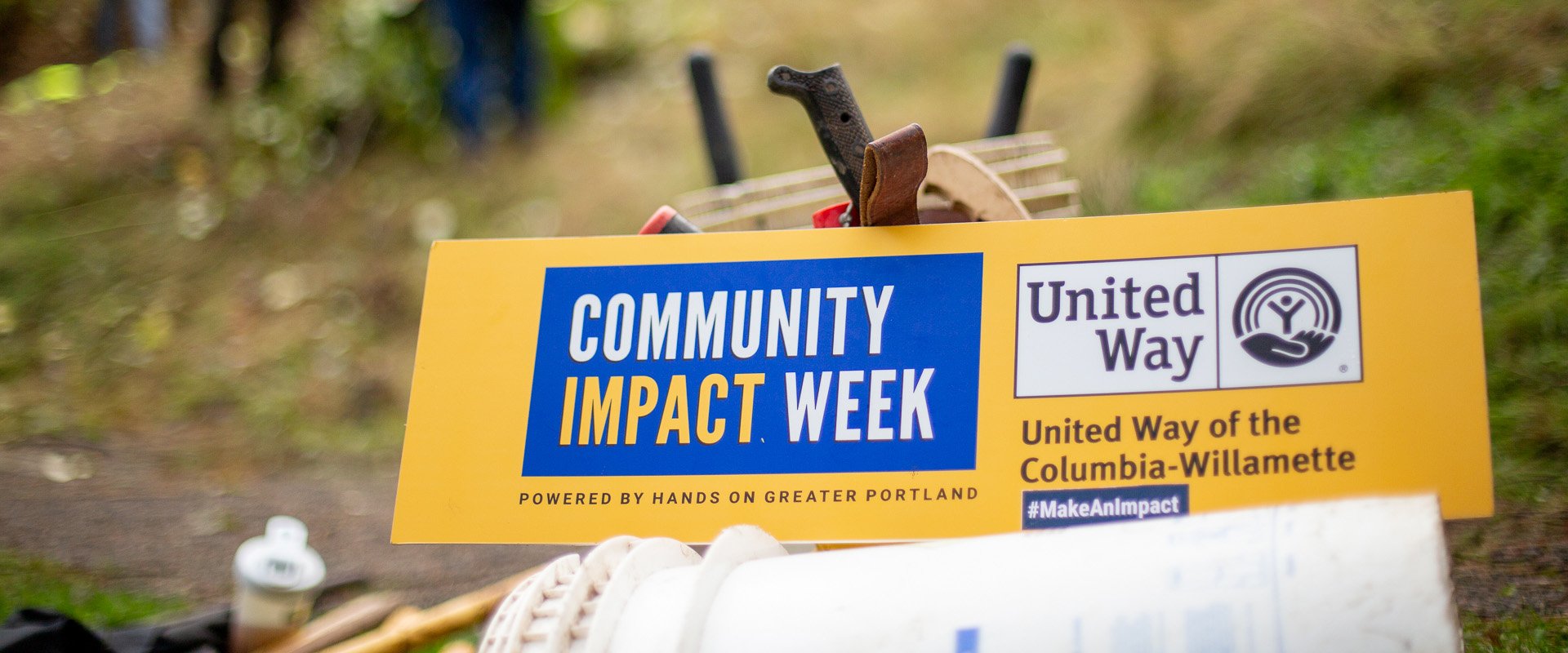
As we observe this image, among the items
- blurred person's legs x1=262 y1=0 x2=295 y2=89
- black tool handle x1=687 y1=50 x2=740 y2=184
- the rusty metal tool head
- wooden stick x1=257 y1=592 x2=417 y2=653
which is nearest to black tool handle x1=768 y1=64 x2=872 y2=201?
the rusty metal tool head

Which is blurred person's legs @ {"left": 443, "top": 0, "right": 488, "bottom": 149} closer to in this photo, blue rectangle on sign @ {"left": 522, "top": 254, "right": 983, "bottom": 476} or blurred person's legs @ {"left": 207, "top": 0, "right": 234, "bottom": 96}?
blurred person's legs @ {"left": 207, "top": 0, "right": 234, "bottom": 96}

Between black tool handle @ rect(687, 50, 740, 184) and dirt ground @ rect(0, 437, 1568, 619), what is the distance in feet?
2.50

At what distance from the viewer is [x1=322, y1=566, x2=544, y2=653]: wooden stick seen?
6.19 ft

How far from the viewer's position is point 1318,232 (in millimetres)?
1102

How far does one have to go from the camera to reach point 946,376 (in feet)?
3.76

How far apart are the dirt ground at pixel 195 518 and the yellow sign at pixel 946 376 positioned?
90 cm

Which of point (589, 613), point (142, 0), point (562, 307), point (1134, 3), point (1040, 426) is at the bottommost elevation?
point (589, 613)

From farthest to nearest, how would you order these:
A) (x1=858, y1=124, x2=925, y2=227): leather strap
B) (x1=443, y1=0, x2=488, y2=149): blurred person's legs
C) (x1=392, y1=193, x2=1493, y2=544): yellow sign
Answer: (x1=443, y1=0, x2=488, y2=149): blurred person's legs
(x1=858, y1=124, x2=925, y2=227): leather strap
(x1=392, y1=193, x2=1493, y2=544): yellow sign

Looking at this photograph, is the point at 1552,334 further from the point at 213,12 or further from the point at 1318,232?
the point at 213,12

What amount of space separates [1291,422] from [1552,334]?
4.52 ft

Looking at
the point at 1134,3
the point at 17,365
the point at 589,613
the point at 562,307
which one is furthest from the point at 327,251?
the point at 589,613

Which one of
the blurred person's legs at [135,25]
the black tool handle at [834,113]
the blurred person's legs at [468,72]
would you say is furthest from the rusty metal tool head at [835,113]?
the blurred person's legs at [135,25]

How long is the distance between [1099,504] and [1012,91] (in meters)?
1.01

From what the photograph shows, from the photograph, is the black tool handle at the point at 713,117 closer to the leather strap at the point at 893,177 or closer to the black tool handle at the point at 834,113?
the black tool handle at the point at 834,113
